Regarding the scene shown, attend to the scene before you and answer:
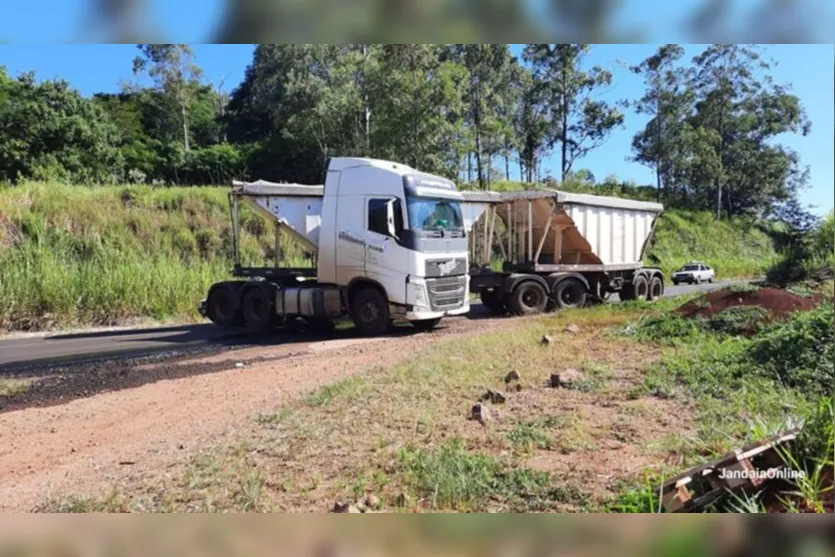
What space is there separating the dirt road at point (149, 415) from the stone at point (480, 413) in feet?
5.53

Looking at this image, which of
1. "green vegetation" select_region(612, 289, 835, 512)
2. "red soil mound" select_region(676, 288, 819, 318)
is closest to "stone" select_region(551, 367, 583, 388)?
"green vegetation" select_region(612, 289, 835, 512)

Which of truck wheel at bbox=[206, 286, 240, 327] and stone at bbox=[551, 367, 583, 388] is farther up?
truck wheel at bbox=[206, 286, 240, 327]

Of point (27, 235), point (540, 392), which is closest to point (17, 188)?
point (27, 235)

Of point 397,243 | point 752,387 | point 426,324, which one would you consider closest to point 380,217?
point 397,243

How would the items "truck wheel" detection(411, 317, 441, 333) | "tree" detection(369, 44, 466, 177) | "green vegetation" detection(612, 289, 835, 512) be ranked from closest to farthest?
"green vegetation" detection(612, 289, 835, 512) → "tree" detection(369, 44, 466, 177) → "truck wheel" detection(411, 317, 441, 333)

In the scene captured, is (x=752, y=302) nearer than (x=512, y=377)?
No

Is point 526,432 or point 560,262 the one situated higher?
point 560,262

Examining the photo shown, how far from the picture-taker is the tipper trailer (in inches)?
400

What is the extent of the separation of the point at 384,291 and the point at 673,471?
20.2ft

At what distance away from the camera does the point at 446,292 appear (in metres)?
9.18

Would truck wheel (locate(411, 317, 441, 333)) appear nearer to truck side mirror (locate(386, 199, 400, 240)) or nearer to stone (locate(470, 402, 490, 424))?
truck side mirror (locate(386, 199, 400, 240))

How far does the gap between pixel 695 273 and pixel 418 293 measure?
4094 mm

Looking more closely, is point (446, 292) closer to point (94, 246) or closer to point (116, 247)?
point (116, 247)

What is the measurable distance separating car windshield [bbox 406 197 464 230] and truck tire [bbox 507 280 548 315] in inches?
100
